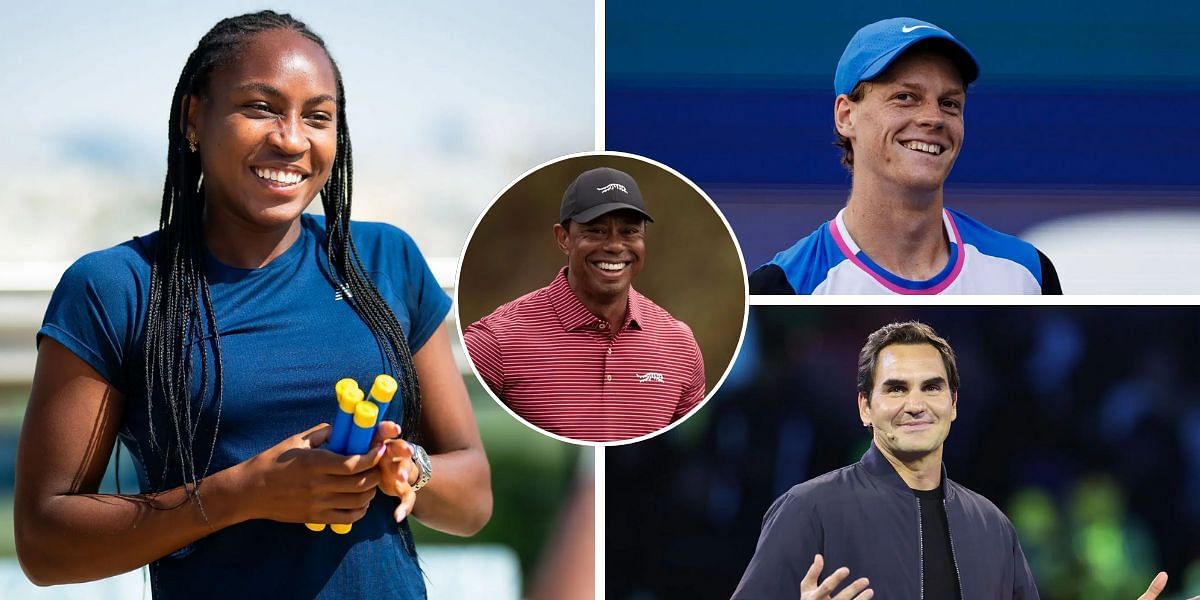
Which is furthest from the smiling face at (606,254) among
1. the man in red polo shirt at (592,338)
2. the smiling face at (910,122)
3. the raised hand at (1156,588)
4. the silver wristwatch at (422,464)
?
the raised hand at (1156,588)

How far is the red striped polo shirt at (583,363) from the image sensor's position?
242cm

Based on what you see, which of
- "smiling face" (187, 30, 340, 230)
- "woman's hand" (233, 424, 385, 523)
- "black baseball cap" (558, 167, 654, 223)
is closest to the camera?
"woman's hand" (233, 424, 385, 523)

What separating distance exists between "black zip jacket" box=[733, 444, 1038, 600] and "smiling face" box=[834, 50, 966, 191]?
0.61 meters

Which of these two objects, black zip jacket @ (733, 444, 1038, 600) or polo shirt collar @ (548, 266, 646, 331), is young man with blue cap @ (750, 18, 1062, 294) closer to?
polo shirt collar @ (548, 266, 646, 331)

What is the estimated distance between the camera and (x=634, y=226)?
7.95 feet

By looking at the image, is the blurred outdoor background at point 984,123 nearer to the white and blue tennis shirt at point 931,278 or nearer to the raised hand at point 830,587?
the white and blue tennis shirt at point 931,278

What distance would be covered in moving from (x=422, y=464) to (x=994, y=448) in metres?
1.35

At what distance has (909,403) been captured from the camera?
2.60 m

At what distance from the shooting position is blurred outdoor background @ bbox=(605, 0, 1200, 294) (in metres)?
2.61

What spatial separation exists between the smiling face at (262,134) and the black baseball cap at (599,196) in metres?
0.61

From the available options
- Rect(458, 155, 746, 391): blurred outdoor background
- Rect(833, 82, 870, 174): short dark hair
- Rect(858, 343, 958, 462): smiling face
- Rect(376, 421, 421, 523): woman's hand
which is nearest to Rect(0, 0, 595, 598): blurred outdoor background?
Rect(458, 155, 746, 391): blurred outdoor background

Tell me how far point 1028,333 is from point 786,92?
74 centimetres

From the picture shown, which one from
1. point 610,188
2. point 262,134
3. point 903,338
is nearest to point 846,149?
point 903,338

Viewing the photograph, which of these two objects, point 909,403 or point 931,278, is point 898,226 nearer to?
point 931,278
